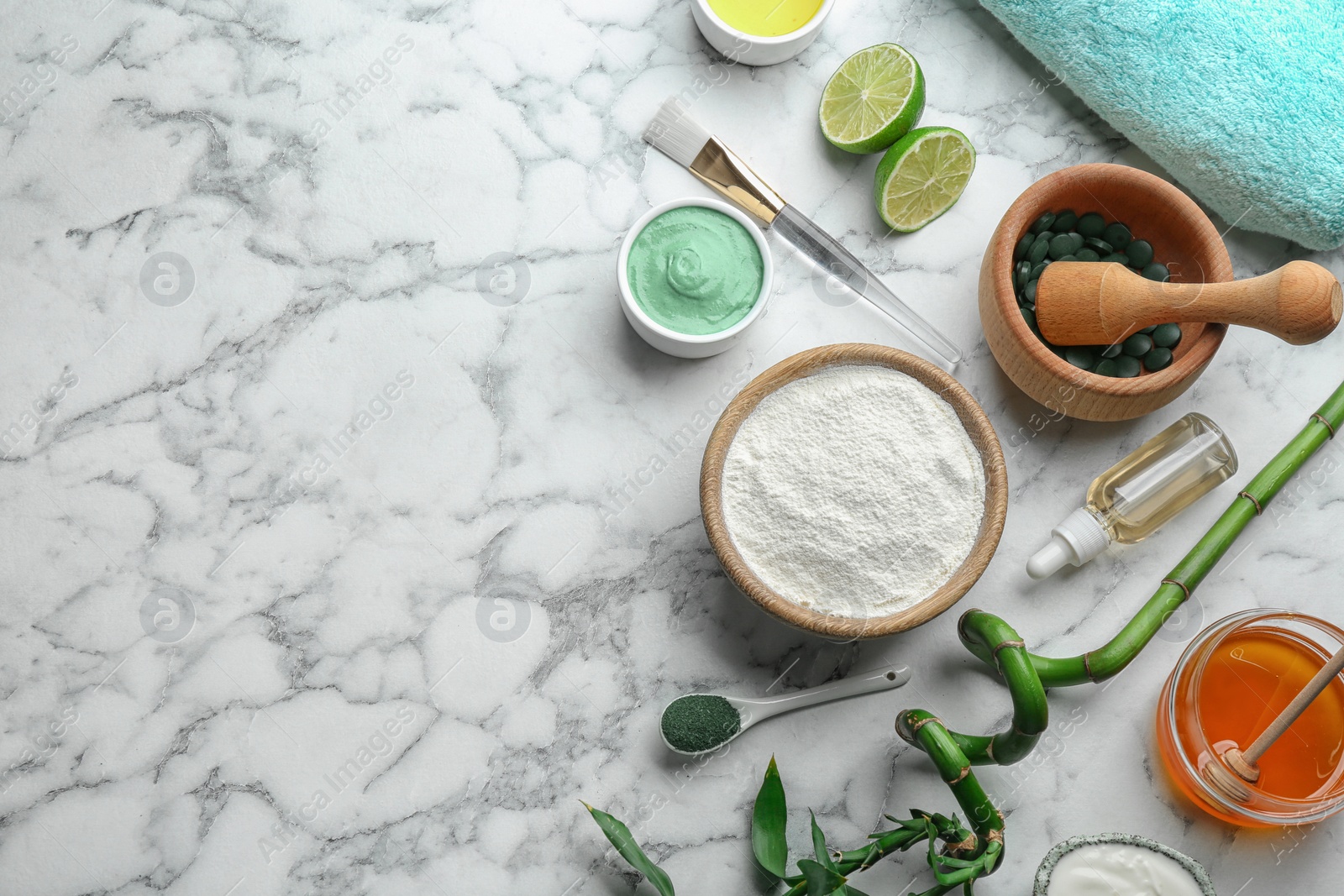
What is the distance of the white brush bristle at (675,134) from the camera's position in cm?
116

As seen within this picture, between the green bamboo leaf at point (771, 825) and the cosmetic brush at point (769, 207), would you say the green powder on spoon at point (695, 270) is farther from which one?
the green bamboo leaf at point (771, 825)

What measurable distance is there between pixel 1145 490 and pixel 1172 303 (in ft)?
0.81

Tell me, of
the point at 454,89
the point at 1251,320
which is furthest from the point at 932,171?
the point at 454,89

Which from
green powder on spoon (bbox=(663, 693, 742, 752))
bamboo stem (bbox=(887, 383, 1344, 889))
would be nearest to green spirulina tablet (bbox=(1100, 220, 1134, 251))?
bamboo stem (bbox=(887, 383, 1344, 889))

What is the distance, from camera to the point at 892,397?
3.39ft

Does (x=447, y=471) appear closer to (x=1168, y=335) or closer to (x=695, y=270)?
(x=695, y=270)

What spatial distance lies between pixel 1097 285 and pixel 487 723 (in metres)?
0.86

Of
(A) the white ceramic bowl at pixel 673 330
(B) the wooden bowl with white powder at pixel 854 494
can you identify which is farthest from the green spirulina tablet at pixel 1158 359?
(A) the white ceramic bowl at pixel 673 330

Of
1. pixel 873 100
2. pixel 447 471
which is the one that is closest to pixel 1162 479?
pixel 873 100

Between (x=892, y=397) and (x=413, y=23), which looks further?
(x=413, y=23)

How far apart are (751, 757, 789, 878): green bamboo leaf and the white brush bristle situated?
74 cm

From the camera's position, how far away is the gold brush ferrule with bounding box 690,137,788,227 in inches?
45.8

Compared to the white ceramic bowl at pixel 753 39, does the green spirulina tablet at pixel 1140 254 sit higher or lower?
higher

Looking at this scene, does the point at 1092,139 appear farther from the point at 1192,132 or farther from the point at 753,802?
the point at 753,802
